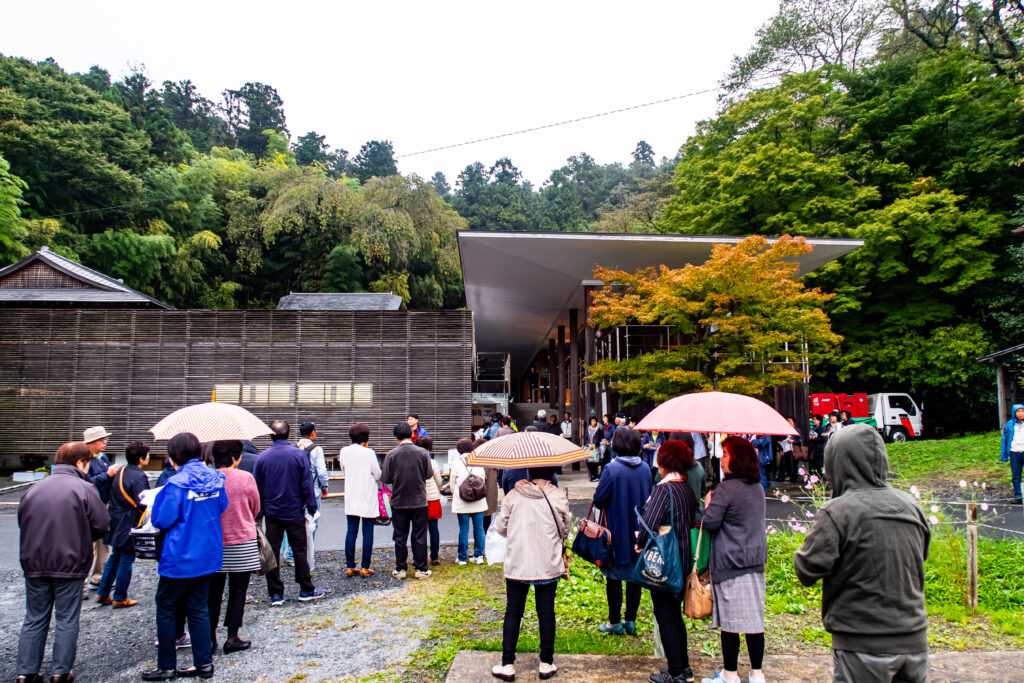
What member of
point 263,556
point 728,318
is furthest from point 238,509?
point 728,318

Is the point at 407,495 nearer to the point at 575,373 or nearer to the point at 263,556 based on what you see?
the point at 263,556

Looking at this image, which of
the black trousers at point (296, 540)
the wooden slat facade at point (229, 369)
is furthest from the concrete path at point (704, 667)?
the wooden slat facade at point (229, 369)

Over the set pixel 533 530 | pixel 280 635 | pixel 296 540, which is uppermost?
pixel 533 530

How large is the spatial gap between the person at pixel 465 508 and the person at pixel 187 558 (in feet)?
11.1

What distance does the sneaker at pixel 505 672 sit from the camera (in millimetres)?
4039

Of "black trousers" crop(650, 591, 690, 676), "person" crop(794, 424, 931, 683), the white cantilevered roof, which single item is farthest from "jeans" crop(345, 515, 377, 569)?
the white cantilevered roof

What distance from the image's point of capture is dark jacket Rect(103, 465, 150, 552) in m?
5.97

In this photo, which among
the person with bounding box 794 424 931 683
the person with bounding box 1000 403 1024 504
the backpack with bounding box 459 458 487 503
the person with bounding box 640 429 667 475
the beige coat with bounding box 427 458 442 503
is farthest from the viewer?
the person with bounding box 640 429 667 475

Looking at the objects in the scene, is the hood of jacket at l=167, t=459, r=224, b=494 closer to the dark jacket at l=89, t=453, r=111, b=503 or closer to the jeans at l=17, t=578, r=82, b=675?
the jeans at l=17, t=578, r=82, b=675

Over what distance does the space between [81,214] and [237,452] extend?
36963 mm

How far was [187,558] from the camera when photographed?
4.23 meters

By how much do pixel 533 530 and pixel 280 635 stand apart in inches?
104

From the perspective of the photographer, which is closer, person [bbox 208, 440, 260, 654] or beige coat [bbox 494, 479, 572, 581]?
beige coat [bbox 494, 479, 572, 581]

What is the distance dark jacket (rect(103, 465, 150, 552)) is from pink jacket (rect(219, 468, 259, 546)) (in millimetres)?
1599
